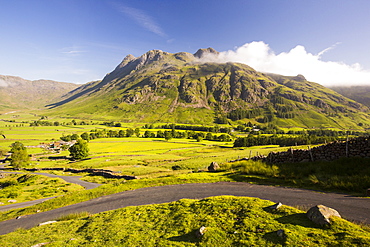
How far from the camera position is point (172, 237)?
1092 centimetres

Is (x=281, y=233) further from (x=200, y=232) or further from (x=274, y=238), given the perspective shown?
(x=200, y=232)

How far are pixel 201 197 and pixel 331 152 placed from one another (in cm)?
1887

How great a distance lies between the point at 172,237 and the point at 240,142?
142649mm

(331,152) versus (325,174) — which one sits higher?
(331,152)

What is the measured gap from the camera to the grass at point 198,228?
9023 mm

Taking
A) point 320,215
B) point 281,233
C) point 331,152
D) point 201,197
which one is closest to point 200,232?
point 281,233

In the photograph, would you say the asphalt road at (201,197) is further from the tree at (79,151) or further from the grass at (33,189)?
the tree at (79,151)

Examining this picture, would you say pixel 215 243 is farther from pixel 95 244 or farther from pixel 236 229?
pixel 95 244

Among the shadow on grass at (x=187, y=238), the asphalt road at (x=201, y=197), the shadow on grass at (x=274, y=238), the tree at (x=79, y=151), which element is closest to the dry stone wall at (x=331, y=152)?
the asphalt road at (x=201, y=197)

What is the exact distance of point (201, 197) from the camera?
19859 mm

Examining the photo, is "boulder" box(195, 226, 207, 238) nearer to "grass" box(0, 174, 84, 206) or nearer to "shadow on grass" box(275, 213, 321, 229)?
"shadow on grass" box(275, 213, 321, 229)

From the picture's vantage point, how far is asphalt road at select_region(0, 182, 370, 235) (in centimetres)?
1448

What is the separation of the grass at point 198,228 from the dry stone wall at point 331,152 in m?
16.2

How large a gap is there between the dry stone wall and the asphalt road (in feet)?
28.9
